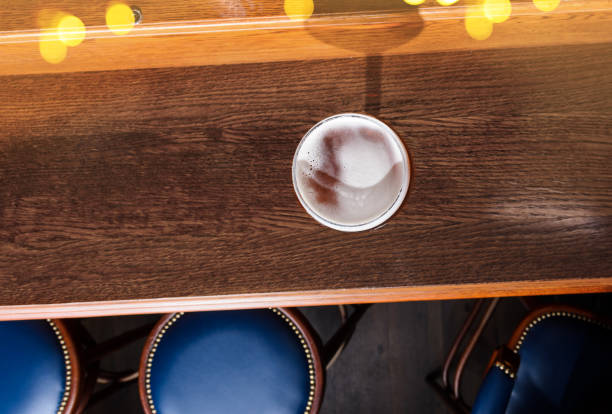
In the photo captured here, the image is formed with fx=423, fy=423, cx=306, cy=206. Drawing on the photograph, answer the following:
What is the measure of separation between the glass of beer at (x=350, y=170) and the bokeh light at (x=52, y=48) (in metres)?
0.69

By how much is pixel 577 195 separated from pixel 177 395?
1.28 metres

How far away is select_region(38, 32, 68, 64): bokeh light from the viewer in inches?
42.2

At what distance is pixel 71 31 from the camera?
1064 mm

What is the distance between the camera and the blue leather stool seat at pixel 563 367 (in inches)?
52.0

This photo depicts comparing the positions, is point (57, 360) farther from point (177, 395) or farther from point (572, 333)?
point (572, 333)

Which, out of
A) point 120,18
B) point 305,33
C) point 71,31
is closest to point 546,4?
point 305,33

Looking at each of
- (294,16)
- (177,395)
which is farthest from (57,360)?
(294,16)

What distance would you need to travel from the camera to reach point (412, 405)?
77.6 inches

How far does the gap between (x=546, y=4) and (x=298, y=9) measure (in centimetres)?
62

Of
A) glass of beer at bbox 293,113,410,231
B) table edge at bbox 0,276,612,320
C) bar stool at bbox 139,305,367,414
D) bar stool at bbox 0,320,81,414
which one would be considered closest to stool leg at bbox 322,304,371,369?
bar stool at bbox 139,305,367,414

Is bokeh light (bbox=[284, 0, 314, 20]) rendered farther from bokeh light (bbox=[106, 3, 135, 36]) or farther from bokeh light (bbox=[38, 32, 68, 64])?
bokeh light (bbox=[38, 32, 68, 64])

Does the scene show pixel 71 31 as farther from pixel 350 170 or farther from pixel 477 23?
pixel 477 23

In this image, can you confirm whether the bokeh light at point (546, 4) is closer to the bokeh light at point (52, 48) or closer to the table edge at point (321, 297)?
the table edge at point (321, 297)

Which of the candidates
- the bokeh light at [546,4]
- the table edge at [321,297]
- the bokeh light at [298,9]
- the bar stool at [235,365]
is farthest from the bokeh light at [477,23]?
the bar stool at [235,365]
